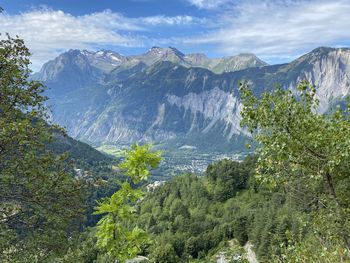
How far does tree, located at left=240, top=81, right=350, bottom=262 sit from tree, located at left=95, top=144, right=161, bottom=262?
6482 mm

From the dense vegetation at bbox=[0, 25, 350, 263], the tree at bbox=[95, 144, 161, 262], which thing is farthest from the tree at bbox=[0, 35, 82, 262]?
the tree at bbox=[95, 144, 161, 262]

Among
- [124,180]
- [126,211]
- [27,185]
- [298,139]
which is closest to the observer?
[126,211]

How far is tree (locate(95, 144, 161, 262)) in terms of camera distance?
10.4 m

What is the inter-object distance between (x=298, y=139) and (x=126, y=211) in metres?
8.36

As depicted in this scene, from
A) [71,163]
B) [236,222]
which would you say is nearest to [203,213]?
[236,222]

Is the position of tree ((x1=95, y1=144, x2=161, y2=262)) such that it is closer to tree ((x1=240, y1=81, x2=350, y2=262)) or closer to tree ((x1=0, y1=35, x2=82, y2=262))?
tree ((x1=240, y1=81, x2=350, y2=262))

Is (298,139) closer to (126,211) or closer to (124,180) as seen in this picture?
Result: (124,180)

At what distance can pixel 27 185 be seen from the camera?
63.8 ft

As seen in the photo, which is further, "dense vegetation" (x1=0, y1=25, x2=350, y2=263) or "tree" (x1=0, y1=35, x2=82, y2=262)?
"tree" (x1=0, y1=35, x2=82, y2=262)

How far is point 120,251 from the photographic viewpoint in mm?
10414

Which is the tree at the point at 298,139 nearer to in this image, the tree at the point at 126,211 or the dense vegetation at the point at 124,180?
the dense vegetation at the point at 124,180

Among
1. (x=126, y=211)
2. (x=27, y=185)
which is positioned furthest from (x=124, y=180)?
(x=27, y=185)

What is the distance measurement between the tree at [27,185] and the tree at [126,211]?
9.88 metres

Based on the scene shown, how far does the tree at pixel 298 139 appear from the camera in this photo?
50.6 feet
